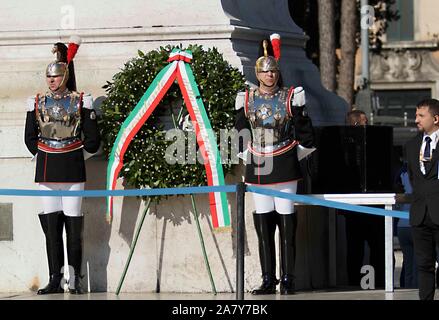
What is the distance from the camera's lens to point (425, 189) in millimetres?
11266

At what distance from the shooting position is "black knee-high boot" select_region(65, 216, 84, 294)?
41.3 ft

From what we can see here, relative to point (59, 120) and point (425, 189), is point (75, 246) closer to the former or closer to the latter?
point (59, 120)

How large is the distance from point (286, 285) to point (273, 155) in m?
1.04

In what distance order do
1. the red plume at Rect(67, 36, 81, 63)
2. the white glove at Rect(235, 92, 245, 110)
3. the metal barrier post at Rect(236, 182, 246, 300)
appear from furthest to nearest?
1. the red plume at Rect(67, 36, 81, 63)
2. the white glove at Rect(235, 92, 245, 110)
3. the metal barrier post at Rect(236, 182, 246, 300)

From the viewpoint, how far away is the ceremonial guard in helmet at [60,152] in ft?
41.1

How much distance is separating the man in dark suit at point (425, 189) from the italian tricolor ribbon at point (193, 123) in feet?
6.16

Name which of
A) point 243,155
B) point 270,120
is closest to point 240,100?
point 270,120

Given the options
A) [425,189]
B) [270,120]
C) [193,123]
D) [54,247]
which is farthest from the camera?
[193,123]

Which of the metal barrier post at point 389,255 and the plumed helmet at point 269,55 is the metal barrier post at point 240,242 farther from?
the metal barrier post at point 389,255

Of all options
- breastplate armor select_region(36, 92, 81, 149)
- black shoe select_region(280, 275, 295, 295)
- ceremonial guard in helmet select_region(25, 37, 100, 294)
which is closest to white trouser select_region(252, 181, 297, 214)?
black shoe select_region(280, 275, 295, 295)

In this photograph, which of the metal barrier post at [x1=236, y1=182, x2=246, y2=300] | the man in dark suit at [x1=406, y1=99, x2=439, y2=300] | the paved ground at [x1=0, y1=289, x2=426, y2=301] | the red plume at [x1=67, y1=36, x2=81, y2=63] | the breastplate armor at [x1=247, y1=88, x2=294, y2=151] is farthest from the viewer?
the red plume at [x1=67, y1=36, x2=81, y2=63]

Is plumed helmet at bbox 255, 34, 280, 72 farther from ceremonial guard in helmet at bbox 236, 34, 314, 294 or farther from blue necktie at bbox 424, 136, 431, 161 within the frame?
blue necktie at bbox 424, 136, 431, 161

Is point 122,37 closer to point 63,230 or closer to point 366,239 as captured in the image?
point 63,230
